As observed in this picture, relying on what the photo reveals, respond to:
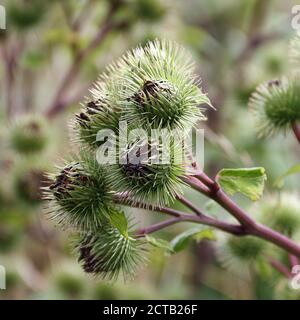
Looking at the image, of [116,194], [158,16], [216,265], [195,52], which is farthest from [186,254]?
[116,194]

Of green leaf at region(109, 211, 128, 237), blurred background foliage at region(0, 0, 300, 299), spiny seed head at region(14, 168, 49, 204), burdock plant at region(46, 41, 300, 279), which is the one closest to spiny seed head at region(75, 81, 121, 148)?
burdock plant at region(46, 41, 300, 279)

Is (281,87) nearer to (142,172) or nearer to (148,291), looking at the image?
(142,172)

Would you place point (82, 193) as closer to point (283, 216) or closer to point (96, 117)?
point (96, 117)

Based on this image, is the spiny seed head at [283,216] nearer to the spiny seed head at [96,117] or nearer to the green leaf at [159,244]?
the green leaf at [159,244]

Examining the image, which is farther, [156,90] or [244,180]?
[244,180]

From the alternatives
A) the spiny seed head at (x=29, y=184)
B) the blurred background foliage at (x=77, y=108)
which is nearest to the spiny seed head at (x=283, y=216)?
the blurred background foliage at (x=77, y=108)

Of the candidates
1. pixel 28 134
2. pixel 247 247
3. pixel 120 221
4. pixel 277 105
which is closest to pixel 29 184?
pixel 28 134
